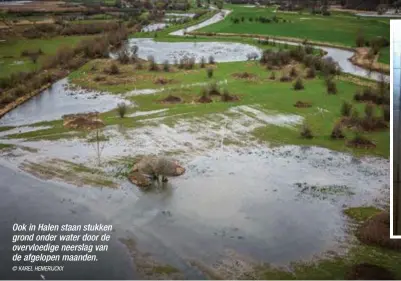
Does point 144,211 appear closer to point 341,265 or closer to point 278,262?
point 278,262

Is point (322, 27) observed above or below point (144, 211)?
above

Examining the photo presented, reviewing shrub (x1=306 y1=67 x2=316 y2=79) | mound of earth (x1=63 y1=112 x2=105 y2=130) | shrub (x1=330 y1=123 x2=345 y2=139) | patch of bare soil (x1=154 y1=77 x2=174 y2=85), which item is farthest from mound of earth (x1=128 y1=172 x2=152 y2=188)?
shrub (x1=306 y1=67 x2=316 y2=79)

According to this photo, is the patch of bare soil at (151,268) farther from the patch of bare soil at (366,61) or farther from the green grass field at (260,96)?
the patch of bare soil at (366,61)

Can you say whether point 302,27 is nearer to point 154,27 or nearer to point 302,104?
point 154,27

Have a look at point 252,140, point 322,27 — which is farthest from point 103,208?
point 322,27

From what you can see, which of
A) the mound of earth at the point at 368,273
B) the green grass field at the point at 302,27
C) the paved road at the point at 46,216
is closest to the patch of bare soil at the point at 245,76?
the green grass field at the point at 302,27
